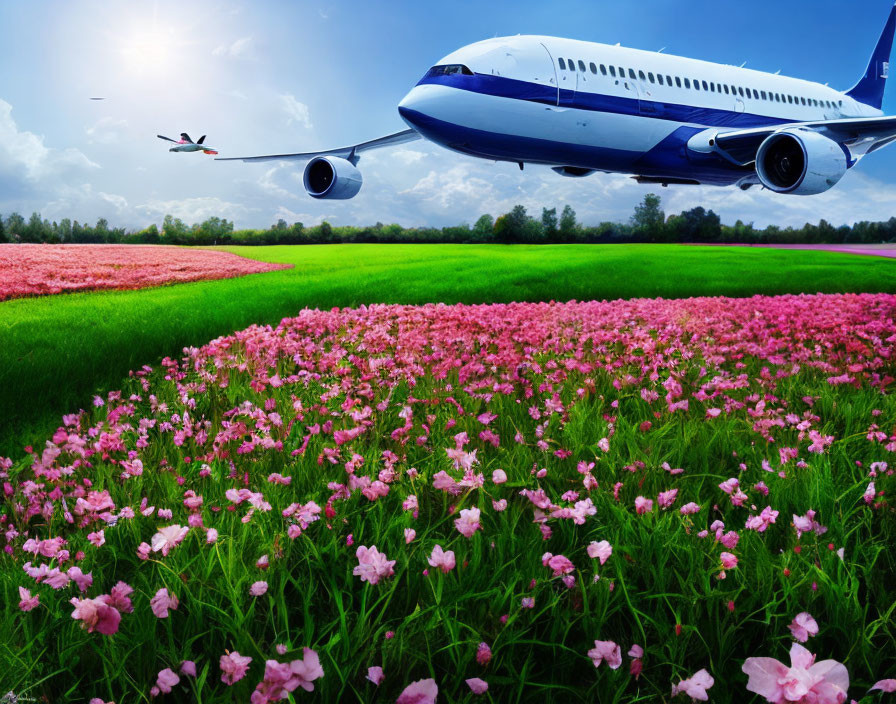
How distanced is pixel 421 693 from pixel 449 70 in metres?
14.8

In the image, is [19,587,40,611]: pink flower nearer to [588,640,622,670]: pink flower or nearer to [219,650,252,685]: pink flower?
[219,650,252,685]: pink flower

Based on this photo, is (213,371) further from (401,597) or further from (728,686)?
(728,686)

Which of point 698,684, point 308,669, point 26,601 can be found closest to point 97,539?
point 26,601

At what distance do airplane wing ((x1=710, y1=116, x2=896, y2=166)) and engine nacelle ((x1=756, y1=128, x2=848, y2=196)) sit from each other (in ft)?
1.93

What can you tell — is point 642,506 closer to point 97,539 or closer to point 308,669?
point 308,669

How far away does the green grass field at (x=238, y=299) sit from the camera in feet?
16.2

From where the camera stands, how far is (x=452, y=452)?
2059 mm

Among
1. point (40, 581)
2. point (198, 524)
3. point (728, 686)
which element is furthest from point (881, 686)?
point (40, 581)

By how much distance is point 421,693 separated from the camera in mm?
979

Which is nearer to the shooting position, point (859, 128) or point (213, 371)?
point (213, 371)

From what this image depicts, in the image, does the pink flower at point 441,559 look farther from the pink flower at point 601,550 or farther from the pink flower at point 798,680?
the pink flower at point 798,680

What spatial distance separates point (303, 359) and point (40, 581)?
3.39 metres

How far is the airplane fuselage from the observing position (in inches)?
542

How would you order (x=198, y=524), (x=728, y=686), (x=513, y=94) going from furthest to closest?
(x=513, y=94), (x=198, y=524), (x=728, y=686)
